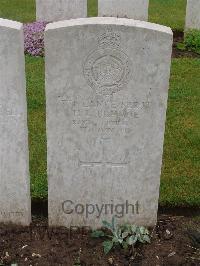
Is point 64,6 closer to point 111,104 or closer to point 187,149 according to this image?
point 187,149

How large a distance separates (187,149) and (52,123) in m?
2.27

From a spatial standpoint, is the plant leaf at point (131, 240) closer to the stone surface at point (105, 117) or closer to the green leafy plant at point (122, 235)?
the green leafy plant at point (122, 235)

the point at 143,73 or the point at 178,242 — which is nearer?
the point at 143,73

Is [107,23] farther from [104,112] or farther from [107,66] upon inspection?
[104,112]

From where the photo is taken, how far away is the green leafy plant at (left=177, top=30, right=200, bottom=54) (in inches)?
374

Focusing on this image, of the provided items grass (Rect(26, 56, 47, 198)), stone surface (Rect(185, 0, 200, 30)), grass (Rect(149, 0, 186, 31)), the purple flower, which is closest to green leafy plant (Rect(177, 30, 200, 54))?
stone surface (Rect(185, 0, 200, 30))

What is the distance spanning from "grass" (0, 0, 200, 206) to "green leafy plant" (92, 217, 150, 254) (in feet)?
2.31

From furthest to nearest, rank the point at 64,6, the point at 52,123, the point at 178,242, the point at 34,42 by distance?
1. the point at 64,6
2. the point at 34,42
3. the point at 178,242
4. the point at 52,123

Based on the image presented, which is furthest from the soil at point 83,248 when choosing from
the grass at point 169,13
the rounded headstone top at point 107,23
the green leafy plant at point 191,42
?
the grass at point 169,13

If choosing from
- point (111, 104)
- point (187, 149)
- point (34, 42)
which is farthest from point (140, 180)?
point (34, 42)

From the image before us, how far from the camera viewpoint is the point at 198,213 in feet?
16.1

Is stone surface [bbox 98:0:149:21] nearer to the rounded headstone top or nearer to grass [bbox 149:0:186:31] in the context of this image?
grass [bbox 149:0:186:31]

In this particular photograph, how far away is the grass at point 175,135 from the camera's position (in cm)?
512

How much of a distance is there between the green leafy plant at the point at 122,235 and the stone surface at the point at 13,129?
25.8 inches
